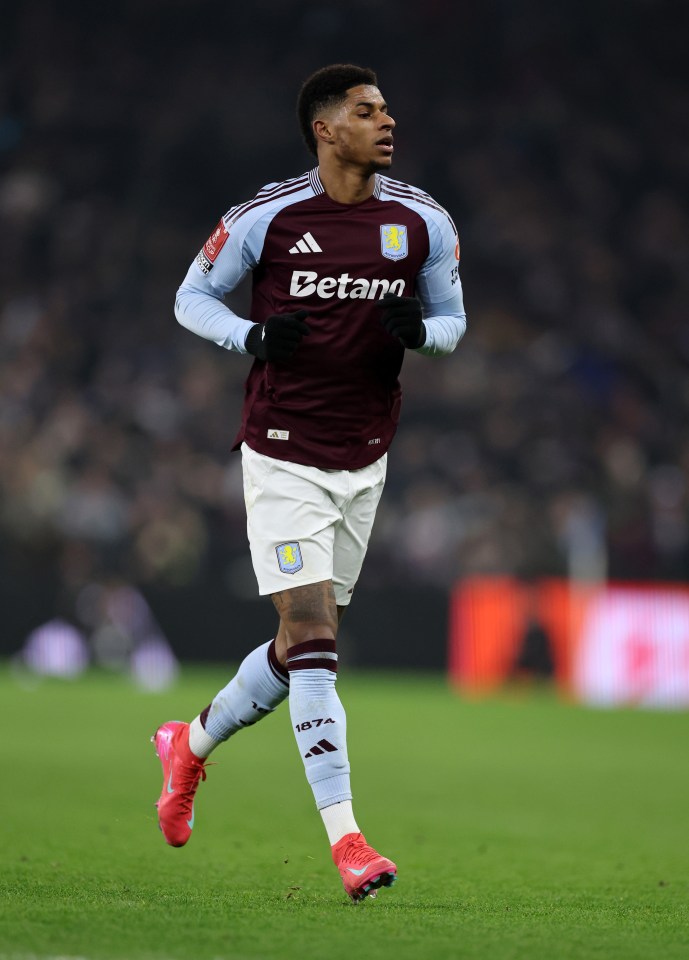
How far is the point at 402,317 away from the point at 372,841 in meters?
2.34

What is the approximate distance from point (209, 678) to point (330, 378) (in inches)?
453

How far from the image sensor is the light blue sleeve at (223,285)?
486cm

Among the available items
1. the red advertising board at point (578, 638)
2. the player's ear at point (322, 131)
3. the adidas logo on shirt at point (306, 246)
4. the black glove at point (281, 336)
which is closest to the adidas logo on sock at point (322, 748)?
the black glove at point (281, 336)

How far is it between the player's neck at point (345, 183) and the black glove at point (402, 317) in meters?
0.42

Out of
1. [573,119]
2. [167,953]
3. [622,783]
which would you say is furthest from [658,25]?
[167,953]

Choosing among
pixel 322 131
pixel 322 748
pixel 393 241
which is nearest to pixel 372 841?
pixel 322 748

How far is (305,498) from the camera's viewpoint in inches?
189

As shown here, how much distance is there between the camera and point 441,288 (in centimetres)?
508

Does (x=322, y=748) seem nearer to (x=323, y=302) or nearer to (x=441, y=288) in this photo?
(x=323, y=302)

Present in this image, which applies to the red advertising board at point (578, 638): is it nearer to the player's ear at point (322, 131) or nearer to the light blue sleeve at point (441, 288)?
the light blue sleeve at point (441, 288)

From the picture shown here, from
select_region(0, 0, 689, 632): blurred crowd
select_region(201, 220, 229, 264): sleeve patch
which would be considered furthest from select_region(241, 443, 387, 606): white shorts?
select_region(0, 0, 689, 632): blurred crowd

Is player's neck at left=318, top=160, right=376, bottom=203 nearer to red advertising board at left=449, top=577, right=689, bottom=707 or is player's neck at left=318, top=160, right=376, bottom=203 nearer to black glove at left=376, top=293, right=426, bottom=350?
black glove at left=376, top=293, right=426, bottom=350

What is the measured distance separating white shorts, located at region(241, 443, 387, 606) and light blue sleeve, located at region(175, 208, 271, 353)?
1.25 ft

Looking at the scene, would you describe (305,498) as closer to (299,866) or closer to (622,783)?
(299,866)
